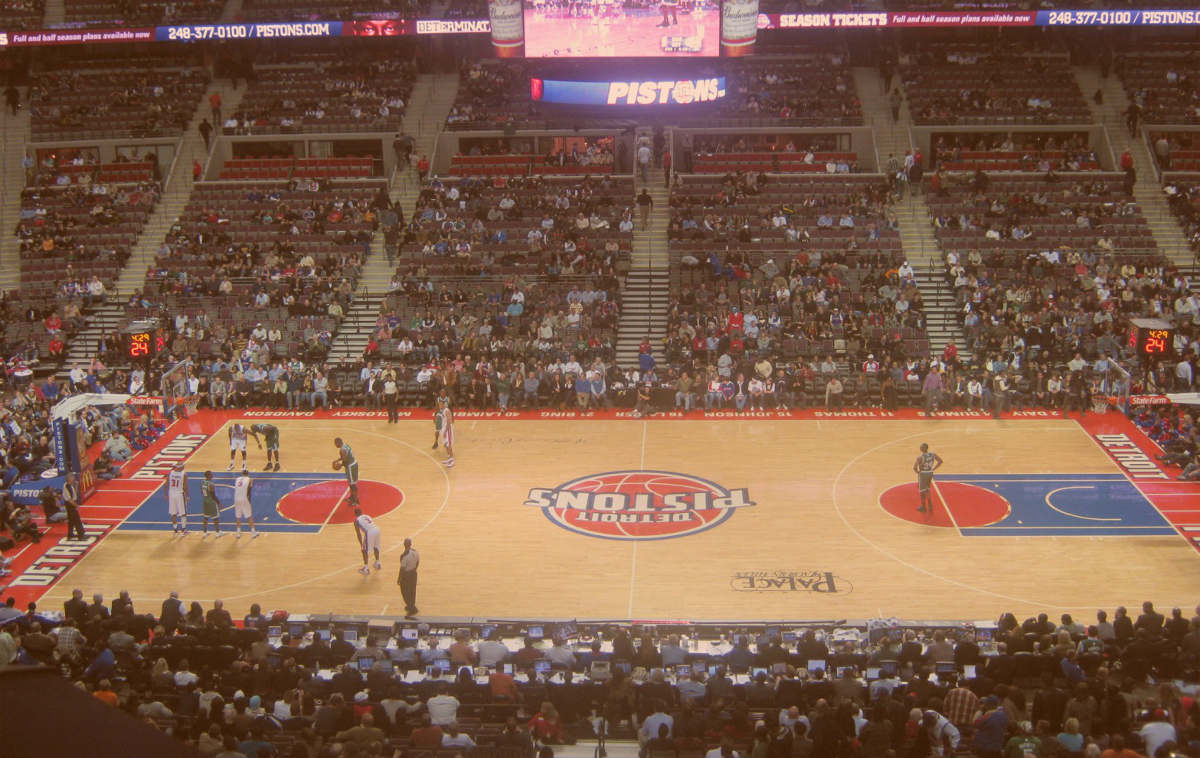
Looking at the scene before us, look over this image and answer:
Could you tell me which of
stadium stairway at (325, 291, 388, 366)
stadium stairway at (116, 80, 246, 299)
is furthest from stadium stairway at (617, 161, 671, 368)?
stadium stairway at (116, 80, 246, 299)

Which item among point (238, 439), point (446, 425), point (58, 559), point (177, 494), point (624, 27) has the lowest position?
point (58, 559)

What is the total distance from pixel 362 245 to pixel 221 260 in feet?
14.8

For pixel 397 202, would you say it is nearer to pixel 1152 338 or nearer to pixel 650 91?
pixel 650 91

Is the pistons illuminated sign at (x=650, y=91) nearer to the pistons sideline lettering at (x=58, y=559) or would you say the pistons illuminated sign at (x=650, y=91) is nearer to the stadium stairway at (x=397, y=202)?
the stadium stairway at (x=397, y=202)

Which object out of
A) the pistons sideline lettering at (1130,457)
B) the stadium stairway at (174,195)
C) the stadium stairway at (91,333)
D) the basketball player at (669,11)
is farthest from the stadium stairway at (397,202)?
the pistons sideline lettering at (1130,457)

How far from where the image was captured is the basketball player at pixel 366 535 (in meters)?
20.7

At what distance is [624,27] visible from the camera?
39.8m

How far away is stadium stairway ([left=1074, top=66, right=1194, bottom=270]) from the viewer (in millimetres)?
37500

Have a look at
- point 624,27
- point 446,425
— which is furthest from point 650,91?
point 446,425

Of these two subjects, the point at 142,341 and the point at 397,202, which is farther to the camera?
the point at 397,202

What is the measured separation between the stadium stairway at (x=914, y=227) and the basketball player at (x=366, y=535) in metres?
18.3

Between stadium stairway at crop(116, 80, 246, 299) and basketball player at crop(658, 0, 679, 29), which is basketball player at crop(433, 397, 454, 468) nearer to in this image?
stadium stairway at crop(116, 80, 246, 299)

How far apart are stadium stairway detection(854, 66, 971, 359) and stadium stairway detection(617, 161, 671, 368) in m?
7.70

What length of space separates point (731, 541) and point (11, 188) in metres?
34.0
